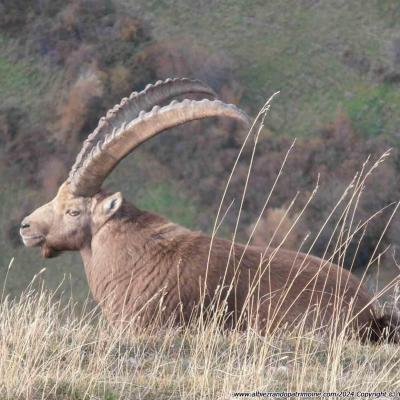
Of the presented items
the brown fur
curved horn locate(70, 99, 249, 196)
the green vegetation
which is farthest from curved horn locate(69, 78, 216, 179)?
the green vegetation

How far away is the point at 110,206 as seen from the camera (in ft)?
29.7

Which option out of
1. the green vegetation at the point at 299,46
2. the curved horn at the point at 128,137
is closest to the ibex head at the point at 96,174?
the curved horn at the point at 128,137

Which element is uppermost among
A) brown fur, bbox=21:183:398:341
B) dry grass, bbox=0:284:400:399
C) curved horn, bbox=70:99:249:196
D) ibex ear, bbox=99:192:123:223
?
curved horn, bbox=70:99:249:196

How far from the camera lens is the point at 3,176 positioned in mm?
42531

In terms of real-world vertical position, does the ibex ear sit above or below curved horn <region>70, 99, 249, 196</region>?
below

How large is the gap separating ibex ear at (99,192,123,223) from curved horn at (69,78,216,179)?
1.40 feet

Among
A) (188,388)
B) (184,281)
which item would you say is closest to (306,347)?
(188,388)

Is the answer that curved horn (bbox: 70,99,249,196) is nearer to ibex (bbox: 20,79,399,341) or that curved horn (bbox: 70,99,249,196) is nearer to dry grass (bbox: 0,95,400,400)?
ibex (bbox: 20,79,399,341)

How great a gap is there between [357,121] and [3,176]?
1769 centimetres

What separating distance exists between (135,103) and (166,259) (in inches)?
65.8

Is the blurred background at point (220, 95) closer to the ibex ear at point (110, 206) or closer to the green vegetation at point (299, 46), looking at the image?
the green vegetation at point (299, 46)

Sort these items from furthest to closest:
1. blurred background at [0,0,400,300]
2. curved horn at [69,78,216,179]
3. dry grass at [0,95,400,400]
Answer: blurred background at [0,0,400,300]
curved horn at [69,78,216,179]
dry grass at [0,95,400,400]

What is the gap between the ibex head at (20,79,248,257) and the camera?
8.74 m

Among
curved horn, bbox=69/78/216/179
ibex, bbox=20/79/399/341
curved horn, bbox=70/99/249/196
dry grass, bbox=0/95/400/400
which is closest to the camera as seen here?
dry grass, bbox=0/95/400/400
